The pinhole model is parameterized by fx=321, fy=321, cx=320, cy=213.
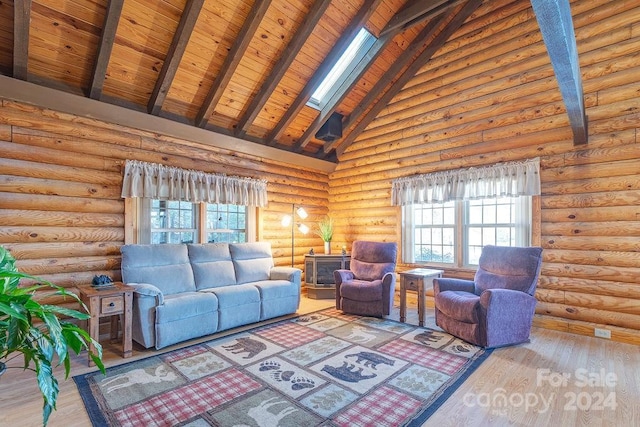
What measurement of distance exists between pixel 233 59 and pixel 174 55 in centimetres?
64

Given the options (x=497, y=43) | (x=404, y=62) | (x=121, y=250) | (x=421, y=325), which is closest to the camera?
(x=121, y=250)

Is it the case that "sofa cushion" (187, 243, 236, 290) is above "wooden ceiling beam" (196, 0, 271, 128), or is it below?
below

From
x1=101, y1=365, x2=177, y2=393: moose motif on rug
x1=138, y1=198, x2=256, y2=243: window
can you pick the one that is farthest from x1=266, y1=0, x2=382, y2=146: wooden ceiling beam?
x1=101, y1=365, x2=177, y2=393: moose motif on rug

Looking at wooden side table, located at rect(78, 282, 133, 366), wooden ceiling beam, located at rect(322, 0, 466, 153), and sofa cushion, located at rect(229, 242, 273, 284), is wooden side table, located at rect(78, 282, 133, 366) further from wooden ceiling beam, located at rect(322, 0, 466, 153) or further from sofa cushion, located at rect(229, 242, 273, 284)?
wooden ceiling beam, located at rect(322, 0, 466, 153)

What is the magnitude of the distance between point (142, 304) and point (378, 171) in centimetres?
429

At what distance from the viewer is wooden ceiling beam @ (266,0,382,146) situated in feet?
13.0

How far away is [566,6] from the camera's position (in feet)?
7.15

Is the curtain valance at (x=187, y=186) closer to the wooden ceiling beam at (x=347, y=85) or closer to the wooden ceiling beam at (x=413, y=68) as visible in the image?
the wooden ceiling beam at (x=347, y=85)

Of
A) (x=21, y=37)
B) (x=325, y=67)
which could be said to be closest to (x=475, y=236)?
(x=325, y=67)

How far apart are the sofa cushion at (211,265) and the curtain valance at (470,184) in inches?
116

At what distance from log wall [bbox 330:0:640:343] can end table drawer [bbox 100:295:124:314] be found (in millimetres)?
4428

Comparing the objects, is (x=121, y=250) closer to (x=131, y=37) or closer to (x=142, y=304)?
(x=142, y=304)

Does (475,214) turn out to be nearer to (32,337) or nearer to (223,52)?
(223,52)

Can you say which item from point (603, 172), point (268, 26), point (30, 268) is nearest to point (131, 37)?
point (268, 26)
